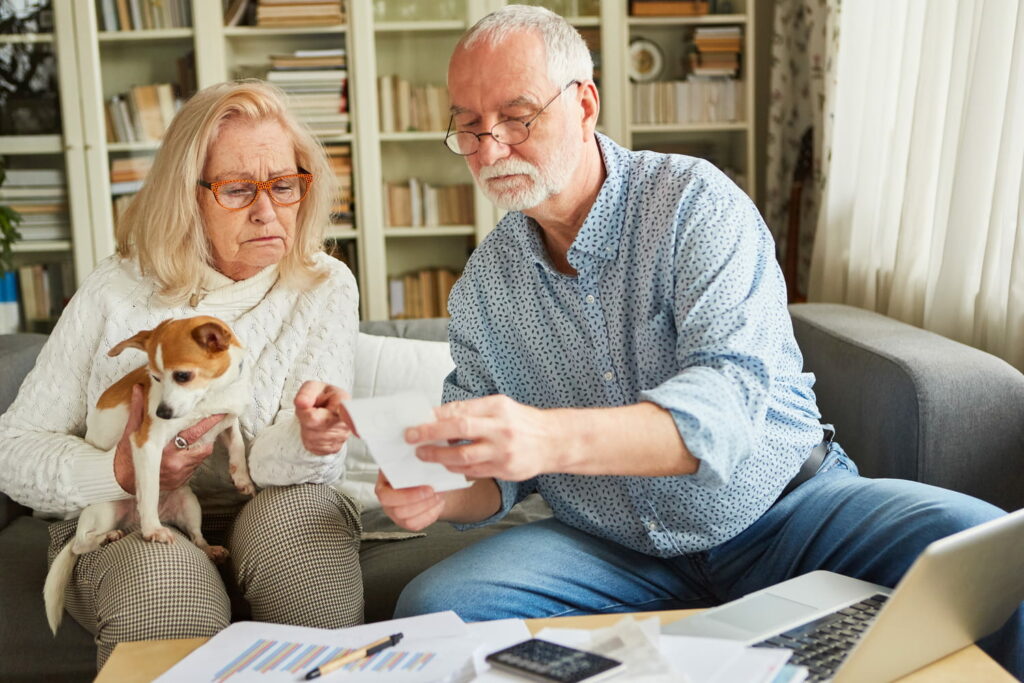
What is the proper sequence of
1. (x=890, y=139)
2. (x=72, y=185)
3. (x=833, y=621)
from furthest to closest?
(x=72, y=185) < (x=890, y=139) < (x=833, y=621)

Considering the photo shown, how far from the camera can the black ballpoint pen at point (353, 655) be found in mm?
955

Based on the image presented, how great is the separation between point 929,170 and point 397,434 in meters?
1.83

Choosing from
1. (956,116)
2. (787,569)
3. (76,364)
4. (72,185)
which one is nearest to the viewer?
(787,569)

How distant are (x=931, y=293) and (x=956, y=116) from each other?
39 centimetres

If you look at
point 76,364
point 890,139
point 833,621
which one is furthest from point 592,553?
point 890,139

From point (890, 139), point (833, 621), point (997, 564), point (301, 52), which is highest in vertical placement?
point (301, 52)

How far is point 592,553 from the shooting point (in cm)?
143

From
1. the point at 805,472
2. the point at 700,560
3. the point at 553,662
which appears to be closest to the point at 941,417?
the point at 805,472

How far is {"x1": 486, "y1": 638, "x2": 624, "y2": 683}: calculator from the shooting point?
882mm

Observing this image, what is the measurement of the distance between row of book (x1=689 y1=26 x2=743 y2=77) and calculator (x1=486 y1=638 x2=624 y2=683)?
314 centimetres

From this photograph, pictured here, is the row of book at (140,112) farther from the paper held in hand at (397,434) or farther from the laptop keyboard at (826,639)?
the laptop keyboard at (826,639)

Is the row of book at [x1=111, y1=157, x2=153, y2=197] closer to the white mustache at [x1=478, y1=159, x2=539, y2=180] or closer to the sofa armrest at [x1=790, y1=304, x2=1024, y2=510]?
the white mustache at [x1=478, y1=159, x2=539, y2=180]

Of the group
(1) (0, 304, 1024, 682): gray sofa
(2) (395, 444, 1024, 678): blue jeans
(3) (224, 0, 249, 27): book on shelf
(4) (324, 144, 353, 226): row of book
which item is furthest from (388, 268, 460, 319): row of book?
(2) (395, 444, 1024, 678): blue jeans

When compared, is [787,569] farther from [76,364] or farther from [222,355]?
[76,364]
